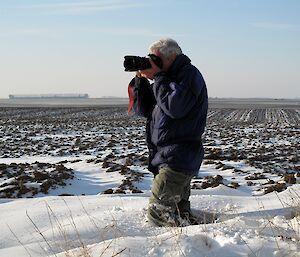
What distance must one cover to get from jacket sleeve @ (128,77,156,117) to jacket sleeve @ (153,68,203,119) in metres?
0.35

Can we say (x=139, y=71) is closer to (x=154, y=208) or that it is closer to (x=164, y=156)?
(x=164, y=156)

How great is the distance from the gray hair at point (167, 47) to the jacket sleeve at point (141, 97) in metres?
0.38

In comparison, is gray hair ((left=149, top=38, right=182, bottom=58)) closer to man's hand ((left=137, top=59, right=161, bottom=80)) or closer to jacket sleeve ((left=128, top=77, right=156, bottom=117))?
man's hand ((left=137, top=59, right=161, bottom=80))

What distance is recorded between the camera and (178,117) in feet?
12.1

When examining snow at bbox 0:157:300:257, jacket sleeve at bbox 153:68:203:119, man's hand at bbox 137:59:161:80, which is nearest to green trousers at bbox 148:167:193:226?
snow at bbox 0:157:300:257

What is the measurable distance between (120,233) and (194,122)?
3.91 ft

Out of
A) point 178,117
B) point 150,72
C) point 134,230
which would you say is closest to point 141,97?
point 150,72

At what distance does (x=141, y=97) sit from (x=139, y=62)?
1.45 ft

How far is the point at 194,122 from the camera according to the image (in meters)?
3.85

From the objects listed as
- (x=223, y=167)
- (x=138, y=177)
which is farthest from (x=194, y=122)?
(x=223, y=167)

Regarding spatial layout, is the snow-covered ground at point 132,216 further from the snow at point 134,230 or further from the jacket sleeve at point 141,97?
the jacket sleeve at point 141,97

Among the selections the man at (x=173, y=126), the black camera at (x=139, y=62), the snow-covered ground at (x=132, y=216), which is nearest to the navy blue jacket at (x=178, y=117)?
the man at (x=173, y=126)

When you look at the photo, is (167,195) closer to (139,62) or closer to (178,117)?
(178,117)

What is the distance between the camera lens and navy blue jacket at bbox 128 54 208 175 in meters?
3.65
